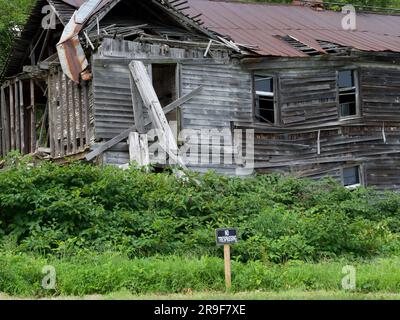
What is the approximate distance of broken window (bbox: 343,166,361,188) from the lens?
78.4ft

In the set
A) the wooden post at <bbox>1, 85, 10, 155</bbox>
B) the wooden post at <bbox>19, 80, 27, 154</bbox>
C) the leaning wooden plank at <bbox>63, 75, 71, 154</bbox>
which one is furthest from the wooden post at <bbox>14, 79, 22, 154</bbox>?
the leaning wooden plank at <bbox>63, 75, 71, 154</bbox>

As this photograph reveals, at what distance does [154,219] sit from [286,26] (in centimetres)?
→ 1340

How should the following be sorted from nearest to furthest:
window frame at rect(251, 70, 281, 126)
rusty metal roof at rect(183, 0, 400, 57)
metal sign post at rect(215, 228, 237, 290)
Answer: metal sign post at rect(215, 228, 237, 290) < window frame at rect(251, 70, 281, 126) < rusty metal roof at rect(183, 0, 400, 57)

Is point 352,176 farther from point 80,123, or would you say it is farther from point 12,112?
point 12,112

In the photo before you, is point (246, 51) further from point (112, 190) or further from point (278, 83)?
point (112, 190)

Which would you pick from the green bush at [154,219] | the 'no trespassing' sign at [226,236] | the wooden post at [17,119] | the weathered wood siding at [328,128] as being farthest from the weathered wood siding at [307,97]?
the 'no trespassing' sign at [226,236]

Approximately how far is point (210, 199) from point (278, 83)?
7.49 m

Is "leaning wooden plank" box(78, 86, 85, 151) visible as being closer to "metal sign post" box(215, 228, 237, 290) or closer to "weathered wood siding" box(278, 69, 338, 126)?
"weathered wood siding" box(278, 69, 338, 126)

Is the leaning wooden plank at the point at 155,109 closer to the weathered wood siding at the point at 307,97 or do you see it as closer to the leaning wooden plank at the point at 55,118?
the leaning wooden plank at the point at 55,118

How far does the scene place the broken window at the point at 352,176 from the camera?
23.9m

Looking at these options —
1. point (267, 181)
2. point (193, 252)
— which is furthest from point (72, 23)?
point (193, 252)

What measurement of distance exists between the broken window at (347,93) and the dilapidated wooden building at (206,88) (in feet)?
0.11

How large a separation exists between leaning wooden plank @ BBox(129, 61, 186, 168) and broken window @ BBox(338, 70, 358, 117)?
6866 mm
